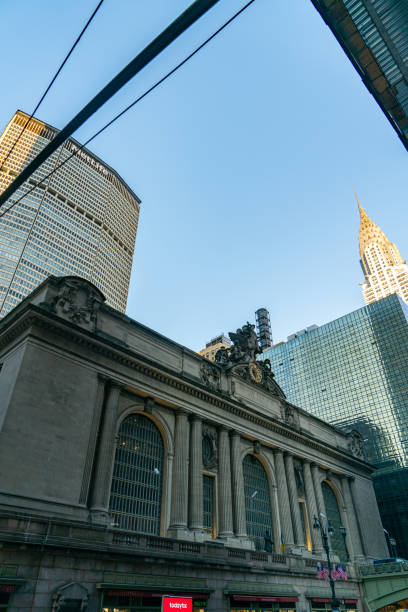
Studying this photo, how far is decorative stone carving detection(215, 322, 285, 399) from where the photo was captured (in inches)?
1559

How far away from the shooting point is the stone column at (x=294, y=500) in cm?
3638

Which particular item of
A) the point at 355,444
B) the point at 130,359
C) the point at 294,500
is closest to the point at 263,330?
the point at 355,444

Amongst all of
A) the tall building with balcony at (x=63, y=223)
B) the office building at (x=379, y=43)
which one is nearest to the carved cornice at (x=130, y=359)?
the office building at (x=379, y=43)

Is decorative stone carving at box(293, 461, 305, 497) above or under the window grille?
above

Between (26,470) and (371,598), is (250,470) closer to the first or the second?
(371,598)

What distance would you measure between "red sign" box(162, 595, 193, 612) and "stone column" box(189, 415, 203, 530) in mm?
5758

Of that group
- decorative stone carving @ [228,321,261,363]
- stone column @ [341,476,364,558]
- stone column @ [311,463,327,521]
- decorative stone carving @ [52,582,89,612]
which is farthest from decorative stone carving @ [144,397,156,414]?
stone column @ [341,476,364,558]

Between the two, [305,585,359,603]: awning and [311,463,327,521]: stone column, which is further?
[311,463,327,521]: stone column

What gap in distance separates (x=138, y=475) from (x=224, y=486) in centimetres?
780

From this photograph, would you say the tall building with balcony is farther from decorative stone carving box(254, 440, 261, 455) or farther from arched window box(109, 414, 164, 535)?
arched window box(109, 414, 164, 535)

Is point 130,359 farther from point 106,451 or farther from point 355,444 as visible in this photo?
point 355,444

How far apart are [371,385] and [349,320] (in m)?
14.6

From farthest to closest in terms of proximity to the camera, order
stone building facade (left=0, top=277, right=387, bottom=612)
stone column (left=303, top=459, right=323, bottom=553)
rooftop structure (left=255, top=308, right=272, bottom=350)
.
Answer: rooftop structure (left=255, top=308, right=272, bottom=350) < stone column (left=303, top=459, right=323, bottom=553) < stone building facade (left=0, top=277, right=387, bottom=612)

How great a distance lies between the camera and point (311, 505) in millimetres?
40094
